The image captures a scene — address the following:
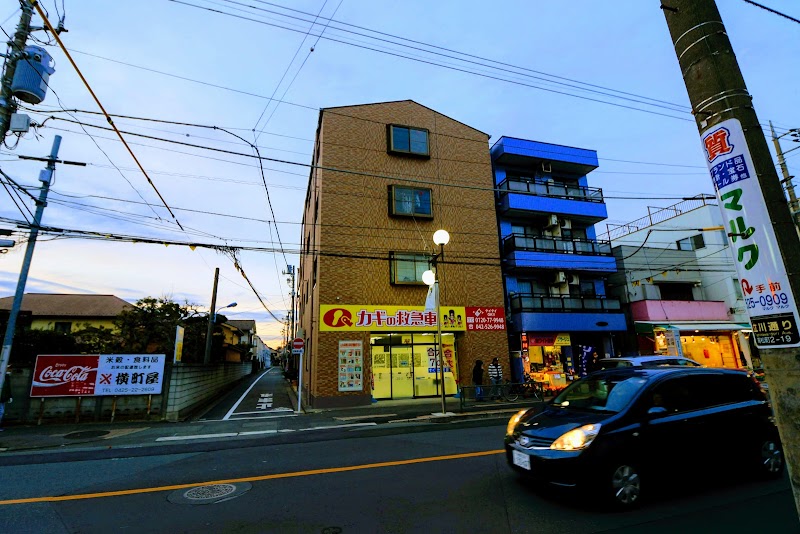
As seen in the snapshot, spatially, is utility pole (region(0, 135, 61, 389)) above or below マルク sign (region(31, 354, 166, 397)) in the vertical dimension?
above

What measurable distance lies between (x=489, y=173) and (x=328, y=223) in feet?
31.2

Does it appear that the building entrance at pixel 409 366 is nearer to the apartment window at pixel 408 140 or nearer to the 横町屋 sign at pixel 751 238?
the apartment window at pixel 408 140

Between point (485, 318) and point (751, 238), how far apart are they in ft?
51.1

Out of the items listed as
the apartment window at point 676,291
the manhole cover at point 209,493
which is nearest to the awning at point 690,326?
the apartment window at point 676,291

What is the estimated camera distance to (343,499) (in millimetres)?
4680

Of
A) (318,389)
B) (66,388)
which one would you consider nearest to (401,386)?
(318,389)

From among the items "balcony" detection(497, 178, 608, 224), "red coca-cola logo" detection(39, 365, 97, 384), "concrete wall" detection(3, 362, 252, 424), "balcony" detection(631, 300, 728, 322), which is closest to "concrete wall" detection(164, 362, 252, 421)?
"concrete wall" detection(3, 362, 252, 424)

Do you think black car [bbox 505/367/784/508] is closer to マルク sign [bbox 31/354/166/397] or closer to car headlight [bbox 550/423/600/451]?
car headlight [bbox 550/423/600/451]

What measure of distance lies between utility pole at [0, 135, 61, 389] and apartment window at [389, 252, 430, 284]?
39.4ft

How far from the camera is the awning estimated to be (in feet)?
72.7

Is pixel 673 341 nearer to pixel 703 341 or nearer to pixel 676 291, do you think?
pixel 703 341

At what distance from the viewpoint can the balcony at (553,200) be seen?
21328 mm

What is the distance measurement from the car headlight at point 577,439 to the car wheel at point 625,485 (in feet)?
1.28

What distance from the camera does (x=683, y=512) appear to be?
4043 millimetres
